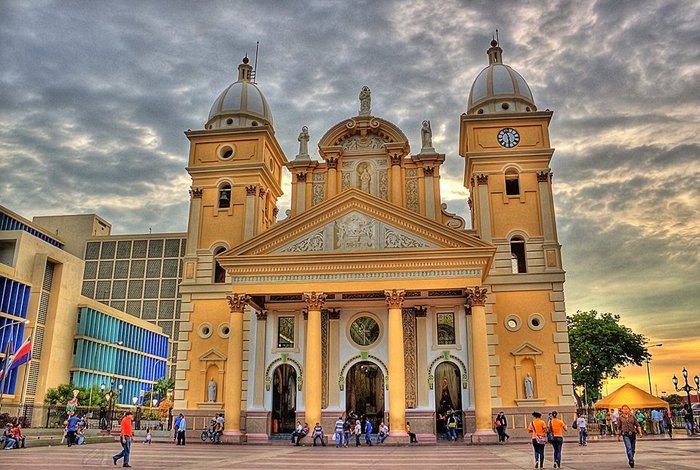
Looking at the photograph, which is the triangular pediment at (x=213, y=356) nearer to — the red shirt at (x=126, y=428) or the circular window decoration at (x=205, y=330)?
the circular window decoration at (x=205, y=330)

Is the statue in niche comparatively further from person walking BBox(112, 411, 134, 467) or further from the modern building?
the modern building

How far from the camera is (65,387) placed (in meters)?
58.8

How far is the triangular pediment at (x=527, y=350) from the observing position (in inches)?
1272

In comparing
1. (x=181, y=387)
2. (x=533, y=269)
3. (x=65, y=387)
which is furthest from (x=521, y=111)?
(x=65, y=387)

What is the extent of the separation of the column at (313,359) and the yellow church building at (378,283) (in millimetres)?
72

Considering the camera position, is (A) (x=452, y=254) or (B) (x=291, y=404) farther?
(B) (x=291, y=404)

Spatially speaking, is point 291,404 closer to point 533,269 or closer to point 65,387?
point 533,269

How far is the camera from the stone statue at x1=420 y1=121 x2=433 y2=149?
37.1 metres

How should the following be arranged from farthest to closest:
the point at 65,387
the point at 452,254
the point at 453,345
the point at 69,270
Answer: the point at 69,270
the point at 65,387
the point at 453,345
the point at 452,254

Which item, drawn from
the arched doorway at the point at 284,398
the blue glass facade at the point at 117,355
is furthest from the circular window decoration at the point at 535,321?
the blue glass facade at the point at 117,355

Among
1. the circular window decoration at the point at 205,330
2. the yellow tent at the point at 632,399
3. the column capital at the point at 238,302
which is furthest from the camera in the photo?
the yellow tent at the point at 632,399

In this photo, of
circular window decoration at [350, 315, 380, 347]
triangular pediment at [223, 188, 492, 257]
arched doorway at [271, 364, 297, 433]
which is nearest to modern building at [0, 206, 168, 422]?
arched doorway at [271, 364, 297, 433]

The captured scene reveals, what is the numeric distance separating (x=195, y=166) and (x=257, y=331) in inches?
466

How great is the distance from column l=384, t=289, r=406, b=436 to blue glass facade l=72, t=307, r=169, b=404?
50094 millimetres
